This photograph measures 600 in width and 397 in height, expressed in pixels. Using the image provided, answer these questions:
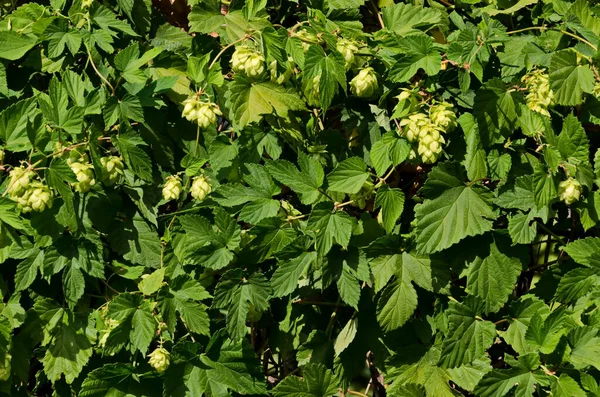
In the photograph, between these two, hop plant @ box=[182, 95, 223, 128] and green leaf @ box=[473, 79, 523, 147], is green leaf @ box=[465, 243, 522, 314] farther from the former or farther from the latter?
hop plant @ box=[182, 95, 223, 128]

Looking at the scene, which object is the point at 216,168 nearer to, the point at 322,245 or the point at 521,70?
the point at 322,245

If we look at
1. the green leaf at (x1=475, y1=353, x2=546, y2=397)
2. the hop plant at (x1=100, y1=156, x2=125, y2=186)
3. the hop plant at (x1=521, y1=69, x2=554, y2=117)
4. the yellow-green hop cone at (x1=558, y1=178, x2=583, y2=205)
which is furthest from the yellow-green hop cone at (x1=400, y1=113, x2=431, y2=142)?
the hop plant at (x1=100, y1=156, x2=125, y2=186)

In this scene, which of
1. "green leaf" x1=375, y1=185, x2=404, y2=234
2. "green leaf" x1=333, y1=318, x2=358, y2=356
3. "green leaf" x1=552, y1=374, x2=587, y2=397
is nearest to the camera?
"green leaf" x1=552, y1=374, x2=587, y2=397

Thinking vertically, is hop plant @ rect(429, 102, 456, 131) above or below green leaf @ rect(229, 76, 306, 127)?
above

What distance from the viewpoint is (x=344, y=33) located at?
3.07 m

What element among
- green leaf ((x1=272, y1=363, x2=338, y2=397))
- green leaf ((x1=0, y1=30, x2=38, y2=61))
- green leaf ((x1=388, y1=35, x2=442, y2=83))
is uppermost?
green leaf ((x1=388, y1=35, x2=442, y2=83))

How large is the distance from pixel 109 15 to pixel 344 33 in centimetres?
82

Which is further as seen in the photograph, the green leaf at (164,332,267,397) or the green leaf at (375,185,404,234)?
the green leaf at (164,332,267,397)

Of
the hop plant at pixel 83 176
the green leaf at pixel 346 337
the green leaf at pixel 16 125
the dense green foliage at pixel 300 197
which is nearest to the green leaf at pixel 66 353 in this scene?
the dense green foliage at pixel 300 197

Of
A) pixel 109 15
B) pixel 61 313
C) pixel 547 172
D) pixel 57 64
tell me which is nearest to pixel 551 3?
pixel 547 172

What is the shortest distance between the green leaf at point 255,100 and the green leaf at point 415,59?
41 cm

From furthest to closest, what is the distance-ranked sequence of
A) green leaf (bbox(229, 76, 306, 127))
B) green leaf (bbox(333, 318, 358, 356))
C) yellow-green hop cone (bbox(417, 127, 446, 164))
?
1. green leaf (bbox(333, 318, 358, 356))
2. green leaf (bbox(229, 76, 306, 127))
3. yellow-green hop cone (bbox(417, 127, 446, 164))

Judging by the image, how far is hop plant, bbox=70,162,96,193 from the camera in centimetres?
291

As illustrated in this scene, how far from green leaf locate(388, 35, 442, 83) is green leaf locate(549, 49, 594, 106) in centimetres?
36
